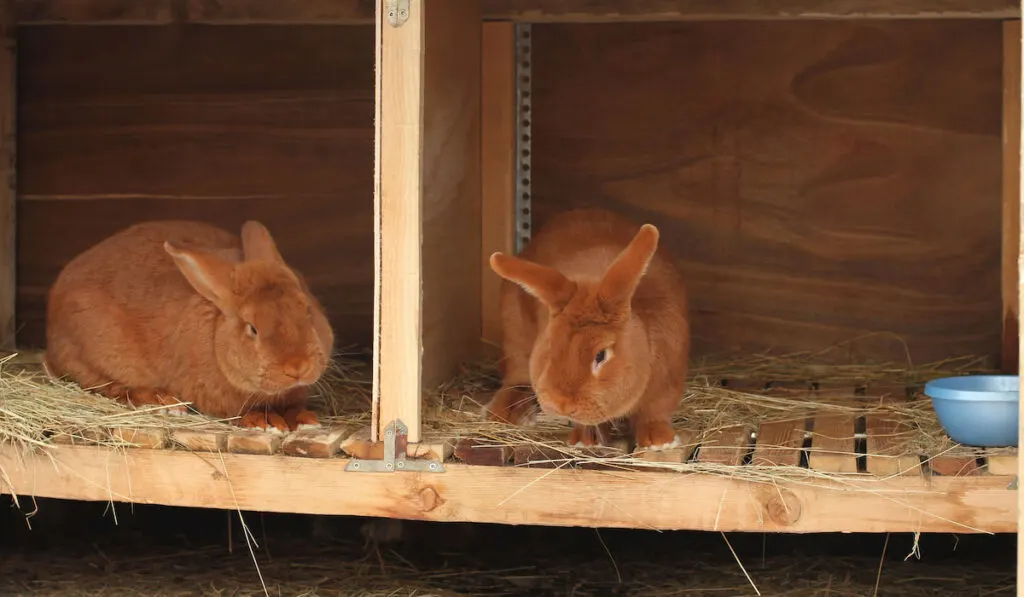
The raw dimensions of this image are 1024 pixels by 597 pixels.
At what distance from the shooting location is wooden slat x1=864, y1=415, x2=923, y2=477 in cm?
410

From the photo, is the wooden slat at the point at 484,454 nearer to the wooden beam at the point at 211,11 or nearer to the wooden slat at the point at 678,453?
the wooden slat at the point at 678,453

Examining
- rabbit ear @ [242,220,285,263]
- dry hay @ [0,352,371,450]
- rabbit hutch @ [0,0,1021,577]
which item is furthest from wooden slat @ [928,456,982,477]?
rabbit ear @ [242,220,285,263]

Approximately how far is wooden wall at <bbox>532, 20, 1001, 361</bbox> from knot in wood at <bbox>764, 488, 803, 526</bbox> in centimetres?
199

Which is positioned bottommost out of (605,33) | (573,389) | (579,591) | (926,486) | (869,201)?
(579,591)

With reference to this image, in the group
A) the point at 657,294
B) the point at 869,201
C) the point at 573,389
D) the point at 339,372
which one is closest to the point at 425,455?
the point at 573,389

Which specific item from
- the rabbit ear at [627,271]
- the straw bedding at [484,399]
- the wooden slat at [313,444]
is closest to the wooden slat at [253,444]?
the wooden slat at [313,444]

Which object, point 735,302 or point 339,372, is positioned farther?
point 735,302

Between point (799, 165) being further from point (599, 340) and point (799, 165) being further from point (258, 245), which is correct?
point (258, 245)

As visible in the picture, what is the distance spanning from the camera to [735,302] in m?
5.98

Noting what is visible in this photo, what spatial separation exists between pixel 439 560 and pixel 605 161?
6.06 ft

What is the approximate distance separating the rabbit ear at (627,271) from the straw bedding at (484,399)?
49 cm

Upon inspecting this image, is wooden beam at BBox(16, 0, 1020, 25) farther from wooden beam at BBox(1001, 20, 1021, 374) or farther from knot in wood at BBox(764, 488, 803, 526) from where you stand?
knot in wood at BBox(764, 488, 803, 526)

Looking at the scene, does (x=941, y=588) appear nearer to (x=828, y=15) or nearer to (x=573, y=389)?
(x=573, y=389)

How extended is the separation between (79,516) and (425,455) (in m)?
2.62
